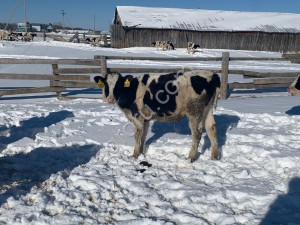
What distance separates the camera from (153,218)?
3674 mm

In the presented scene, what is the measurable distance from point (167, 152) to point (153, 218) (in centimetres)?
211

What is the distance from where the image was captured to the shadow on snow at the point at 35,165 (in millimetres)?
4441

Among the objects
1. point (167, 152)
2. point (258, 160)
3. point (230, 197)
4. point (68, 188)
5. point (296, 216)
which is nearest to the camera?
point (296, 216)

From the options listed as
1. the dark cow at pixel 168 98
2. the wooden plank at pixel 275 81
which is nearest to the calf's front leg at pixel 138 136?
the dark cow at pixel 168 98

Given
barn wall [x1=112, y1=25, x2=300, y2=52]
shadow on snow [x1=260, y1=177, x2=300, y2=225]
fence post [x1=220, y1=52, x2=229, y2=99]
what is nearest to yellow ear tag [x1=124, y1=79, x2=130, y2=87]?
shadow on snow [x1=260, y1=177, x2=300, y2=225]

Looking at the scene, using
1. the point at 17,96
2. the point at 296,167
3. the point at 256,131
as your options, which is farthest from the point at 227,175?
the point at 17,96

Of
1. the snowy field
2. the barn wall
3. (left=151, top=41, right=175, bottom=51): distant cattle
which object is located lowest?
the snowy field

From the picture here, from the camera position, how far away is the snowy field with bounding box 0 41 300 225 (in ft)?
12.4

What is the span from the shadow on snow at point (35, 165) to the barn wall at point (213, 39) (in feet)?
100

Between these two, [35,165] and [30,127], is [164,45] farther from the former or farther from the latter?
[35,165]

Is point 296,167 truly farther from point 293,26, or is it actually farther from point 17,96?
point 293,26

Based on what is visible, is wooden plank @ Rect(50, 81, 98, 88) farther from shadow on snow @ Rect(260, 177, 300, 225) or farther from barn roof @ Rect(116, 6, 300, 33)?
Answer: barn roof @ Rect(116, 6, 300, 33)

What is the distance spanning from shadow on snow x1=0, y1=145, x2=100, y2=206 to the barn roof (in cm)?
3047

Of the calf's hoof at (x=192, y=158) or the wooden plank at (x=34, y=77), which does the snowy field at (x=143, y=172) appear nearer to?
the calf's hoof at (x=192, y=158)
